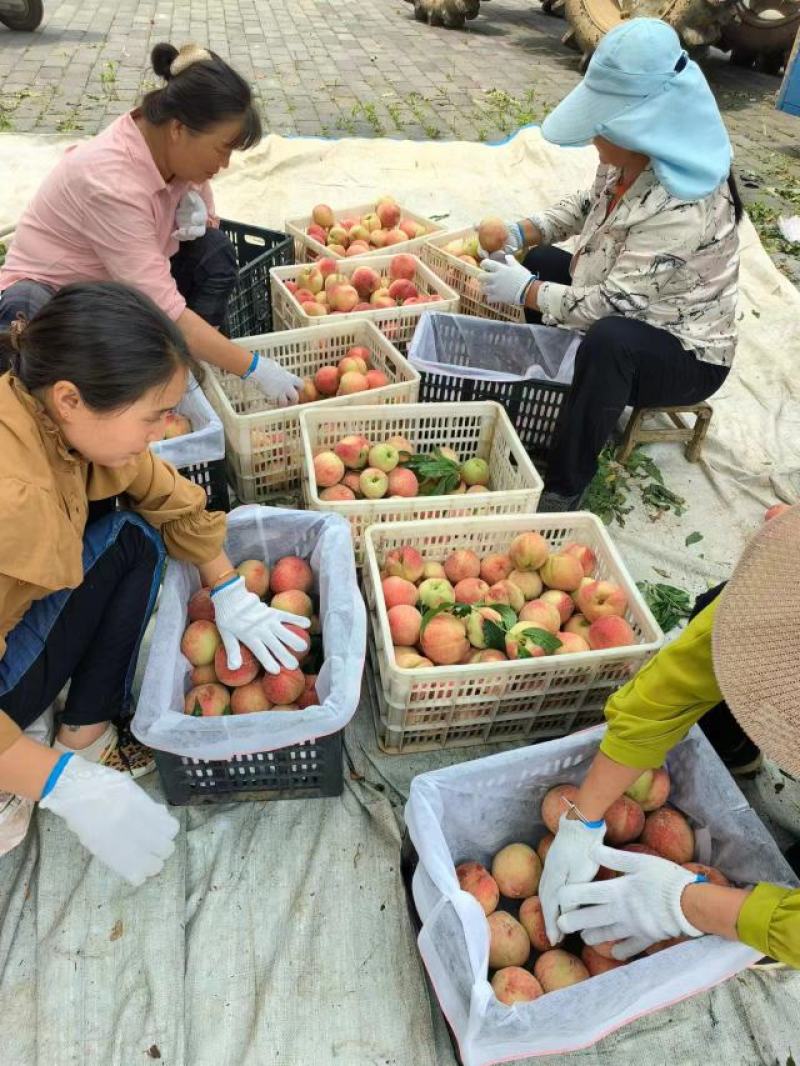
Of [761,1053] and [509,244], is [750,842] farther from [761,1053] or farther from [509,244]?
[509,244]

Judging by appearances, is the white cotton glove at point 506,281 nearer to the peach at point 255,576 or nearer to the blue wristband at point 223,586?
the peach at point 255,576

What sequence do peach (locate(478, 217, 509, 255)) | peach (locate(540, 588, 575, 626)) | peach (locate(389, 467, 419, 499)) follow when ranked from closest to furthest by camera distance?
peach (locate(540, 588, 575, 626)) < peach (locate(389, 467, 419, 499)) < peach (locate(478, 217, 509, 255))

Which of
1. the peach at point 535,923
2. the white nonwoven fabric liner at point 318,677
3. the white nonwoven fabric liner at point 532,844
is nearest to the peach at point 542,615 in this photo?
the white nonwoven fabric liner at point 532,844

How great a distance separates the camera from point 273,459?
2941 mm

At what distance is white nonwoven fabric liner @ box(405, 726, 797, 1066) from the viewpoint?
1429mm

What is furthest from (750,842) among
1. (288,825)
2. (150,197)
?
(150,197)

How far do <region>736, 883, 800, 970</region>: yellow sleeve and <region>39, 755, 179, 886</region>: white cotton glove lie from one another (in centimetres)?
130

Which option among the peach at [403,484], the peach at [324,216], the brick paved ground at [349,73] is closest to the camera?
the peach at [403,484]

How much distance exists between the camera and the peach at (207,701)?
197 cm

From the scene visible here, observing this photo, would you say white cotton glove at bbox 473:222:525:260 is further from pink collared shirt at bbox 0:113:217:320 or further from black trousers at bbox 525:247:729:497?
pink collared shirt at bbox 0:113:217:320

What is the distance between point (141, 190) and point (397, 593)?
1.54 m

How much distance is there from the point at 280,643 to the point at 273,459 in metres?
1.10

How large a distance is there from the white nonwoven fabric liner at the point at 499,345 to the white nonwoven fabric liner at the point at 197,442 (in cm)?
106

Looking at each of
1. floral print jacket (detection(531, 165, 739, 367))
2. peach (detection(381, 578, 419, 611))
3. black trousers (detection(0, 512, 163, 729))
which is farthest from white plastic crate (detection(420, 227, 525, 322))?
black trousers (detection(0, 512, 163, 729))
